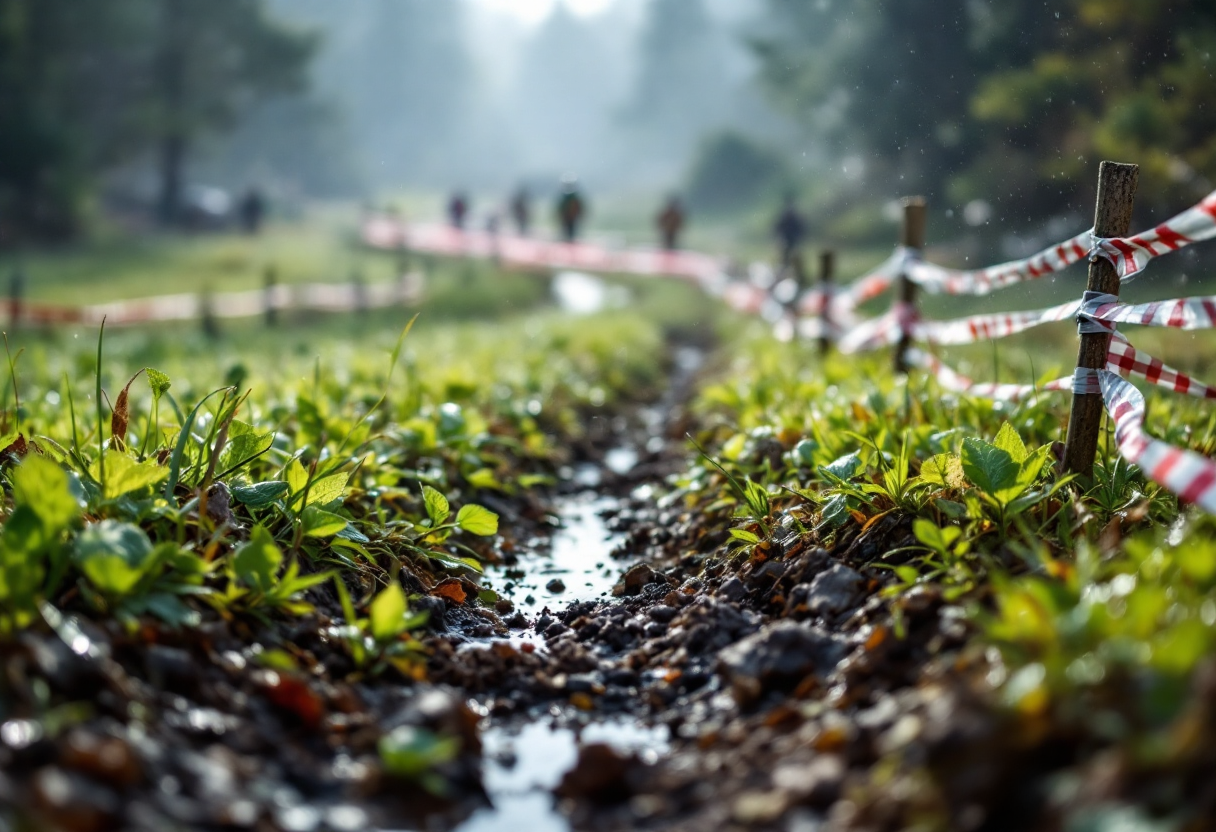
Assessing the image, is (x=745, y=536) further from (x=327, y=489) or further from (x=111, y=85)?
(x=111, y=85)

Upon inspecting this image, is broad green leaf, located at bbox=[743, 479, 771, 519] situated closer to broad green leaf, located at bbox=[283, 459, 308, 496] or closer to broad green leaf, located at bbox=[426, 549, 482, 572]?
broad green leaf, located at bbox=[426, 549, 482, 572]

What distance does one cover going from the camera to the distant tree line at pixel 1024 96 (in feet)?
49.8

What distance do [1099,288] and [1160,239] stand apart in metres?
0.29

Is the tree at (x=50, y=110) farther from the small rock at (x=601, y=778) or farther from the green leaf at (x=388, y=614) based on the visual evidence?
the small rock at (x=601, y=778)

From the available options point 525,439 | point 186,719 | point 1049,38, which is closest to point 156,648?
point 186,719

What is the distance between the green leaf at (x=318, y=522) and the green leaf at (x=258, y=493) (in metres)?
0.20

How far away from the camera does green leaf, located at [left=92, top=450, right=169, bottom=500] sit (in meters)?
3.20

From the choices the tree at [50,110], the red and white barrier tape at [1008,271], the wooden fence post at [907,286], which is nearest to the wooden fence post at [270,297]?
the wooden fence post at [907,286]

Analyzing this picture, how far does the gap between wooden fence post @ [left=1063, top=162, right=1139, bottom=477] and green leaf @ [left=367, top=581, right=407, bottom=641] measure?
96.6 inches

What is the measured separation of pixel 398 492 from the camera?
455cm

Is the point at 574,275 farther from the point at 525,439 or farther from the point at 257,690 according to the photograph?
the point at 257,690

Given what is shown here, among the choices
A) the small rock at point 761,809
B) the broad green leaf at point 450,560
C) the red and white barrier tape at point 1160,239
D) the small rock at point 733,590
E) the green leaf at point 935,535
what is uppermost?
the red and white barrier tape at point 1160,239

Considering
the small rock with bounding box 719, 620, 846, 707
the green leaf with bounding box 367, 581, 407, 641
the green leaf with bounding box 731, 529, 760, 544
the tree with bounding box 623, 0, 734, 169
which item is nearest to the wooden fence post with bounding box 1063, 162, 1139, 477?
the green leaf with bounding box 731, 529, 760, 544

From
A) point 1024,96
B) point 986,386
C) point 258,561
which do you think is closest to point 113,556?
point 258,561
